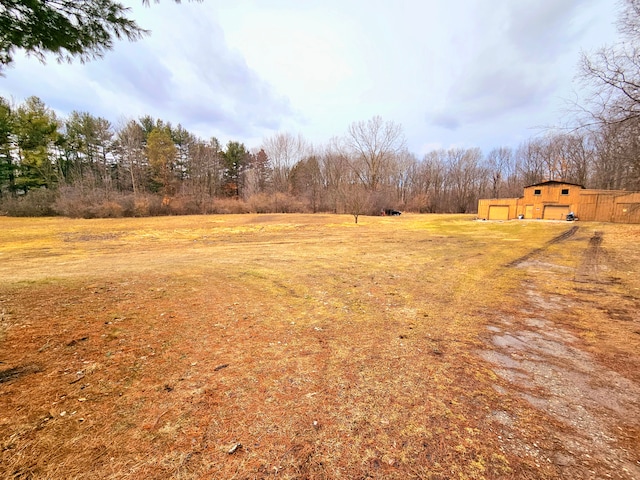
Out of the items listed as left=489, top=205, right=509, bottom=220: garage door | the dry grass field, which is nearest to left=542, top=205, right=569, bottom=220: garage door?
left=489, top=205, right=509, bottom=220: garage door

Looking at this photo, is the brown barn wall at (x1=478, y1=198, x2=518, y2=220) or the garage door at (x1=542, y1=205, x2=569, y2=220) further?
the brown barn wall at (x1=478, y1=198, x2=518, y2=220)

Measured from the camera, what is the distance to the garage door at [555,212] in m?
31.4

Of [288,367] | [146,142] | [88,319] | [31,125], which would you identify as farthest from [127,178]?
[288,367]

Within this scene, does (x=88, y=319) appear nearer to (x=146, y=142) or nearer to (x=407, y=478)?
(x=407, y=478)

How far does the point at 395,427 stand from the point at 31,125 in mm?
47755

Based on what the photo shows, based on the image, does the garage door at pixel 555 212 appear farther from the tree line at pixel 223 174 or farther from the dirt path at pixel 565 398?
the dirt path at pixel 565 398

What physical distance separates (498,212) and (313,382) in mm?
40820

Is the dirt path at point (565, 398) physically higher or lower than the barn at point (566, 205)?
lower

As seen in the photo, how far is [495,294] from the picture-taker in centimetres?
573

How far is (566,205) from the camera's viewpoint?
31.3 metres

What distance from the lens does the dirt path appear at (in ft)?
6.11

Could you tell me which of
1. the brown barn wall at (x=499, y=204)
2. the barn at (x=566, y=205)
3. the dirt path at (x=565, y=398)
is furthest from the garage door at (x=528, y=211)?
the dirt path at (x=565, y=398)

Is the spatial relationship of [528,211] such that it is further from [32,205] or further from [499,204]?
[32,205]

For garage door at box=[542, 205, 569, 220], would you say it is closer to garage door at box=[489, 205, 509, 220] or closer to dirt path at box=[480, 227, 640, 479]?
garage door at box=[489, 205, 509, 220]
